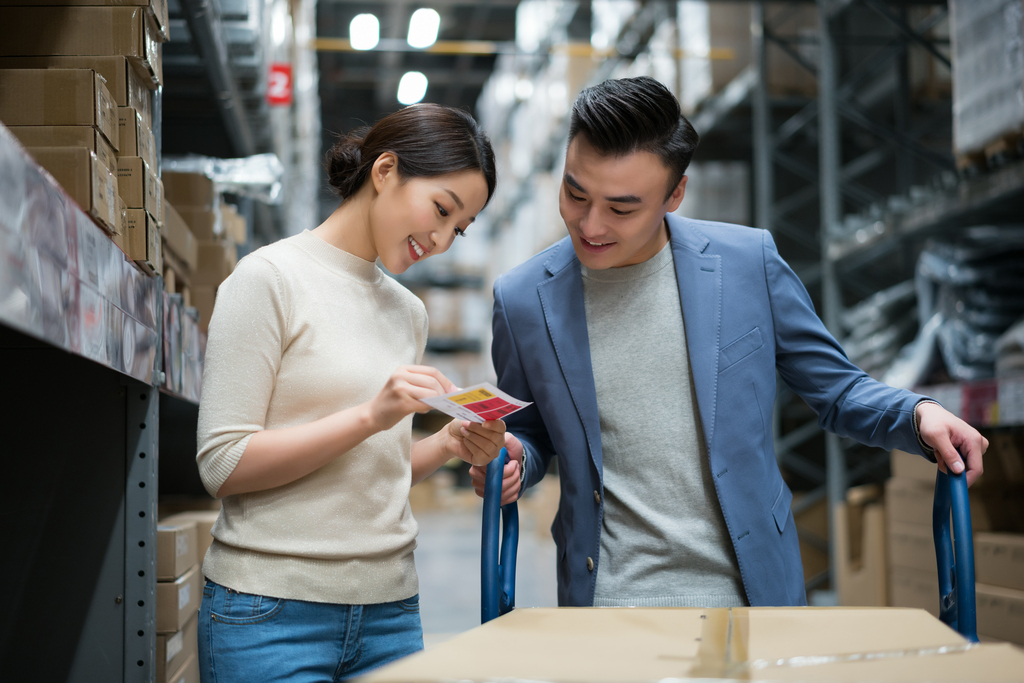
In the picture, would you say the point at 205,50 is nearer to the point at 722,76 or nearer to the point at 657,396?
the point at 657,396

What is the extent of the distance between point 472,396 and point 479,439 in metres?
0.25

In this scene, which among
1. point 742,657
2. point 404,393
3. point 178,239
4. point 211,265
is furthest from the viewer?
point 211,265

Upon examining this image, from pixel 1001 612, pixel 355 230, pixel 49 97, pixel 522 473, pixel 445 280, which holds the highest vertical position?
pixel 445 280

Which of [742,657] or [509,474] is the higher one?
[509,474]

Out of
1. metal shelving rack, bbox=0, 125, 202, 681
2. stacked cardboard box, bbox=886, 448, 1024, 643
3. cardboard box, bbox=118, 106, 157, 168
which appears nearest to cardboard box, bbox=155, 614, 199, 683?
metal shelving rack, bbox=0, 125, 202, 681

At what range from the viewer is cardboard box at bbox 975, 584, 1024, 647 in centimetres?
339

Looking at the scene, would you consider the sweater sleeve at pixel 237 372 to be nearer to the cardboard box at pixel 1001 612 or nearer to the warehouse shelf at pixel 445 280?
the cardboard box at pixel 1001 612

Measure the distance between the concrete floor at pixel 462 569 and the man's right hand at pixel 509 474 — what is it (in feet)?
3.09

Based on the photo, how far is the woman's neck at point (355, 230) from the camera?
1.64 metres

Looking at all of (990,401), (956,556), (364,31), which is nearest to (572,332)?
(956,556)

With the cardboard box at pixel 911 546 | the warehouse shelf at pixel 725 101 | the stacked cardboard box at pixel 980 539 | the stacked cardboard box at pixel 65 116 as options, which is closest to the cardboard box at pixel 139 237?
the stacked cardboard box at pixel 65 116

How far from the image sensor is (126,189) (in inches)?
66.3

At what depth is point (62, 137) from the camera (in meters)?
1.49

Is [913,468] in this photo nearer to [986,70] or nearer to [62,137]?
[986,70]
